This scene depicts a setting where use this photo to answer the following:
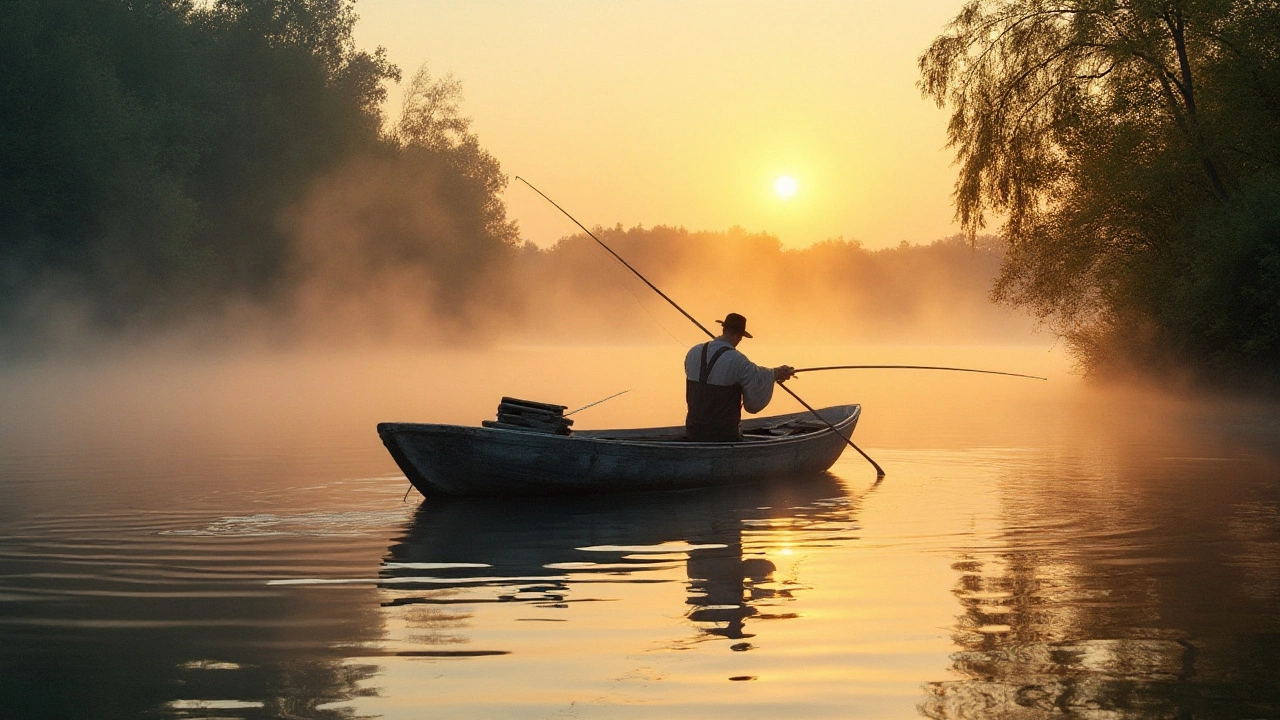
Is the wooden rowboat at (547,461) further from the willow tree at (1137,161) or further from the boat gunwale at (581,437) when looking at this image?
the willow tree at (1137,161)

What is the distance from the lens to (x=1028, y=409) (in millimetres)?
26906

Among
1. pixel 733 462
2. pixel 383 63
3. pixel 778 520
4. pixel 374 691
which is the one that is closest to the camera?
pixel 374 691

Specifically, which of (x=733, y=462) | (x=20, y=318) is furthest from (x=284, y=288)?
(x=733, y=462)

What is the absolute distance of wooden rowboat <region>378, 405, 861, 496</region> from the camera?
11281 mm

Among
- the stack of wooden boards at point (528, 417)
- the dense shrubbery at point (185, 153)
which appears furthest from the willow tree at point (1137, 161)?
the dense shrubbery at point (185, 153)

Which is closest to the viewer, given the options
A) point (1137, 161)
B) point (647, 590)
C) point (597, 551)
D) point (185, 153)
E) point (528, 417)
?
point (647, 590)

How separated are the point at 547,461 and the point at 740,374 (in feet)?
6.74

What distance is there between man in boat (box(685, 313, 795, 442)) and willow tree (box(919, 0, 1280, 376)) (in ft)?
37.7

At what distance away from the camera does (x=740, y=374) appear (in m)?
12.5

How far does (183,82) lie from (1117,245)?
27.7 metres

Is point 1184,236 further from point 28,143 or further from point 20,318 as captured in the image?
point 20,318

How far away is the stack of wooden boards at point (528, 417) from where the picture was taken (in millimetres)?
11734

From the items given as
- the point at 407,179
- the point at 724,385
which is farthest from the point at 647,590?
the point at 407,179

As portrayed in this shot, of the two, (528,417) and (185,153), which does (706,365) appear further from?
(185,153)
